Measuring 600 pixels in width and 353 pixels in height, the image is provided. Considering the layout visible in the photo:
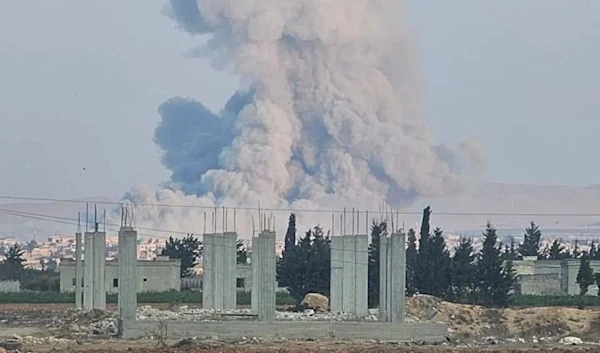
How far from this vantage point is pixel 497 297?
50531 mm

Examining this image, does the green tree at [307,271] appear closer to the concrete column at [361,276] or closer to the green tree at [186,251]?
the concrete column at [361,276]

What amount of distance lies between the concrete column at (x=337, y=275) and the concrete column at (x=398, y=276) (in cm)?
661

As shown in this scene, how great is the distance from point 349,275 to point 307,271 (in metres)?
17.3

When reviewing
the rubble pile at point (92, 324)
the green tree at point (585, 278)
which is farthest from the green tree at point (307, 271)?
the rubble pile at point (92, 324)

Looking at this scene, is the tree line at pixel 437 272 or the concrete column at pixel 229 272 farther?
the tree line at pixel 437 272

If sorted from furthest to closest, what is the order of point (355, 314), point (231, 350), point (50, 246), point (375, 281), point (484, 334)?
point (50, 246)
point (375, 281)
point (355, 314)
point (484, 334)
point (231, 350)

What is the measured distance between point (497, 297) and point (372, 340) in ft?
72.4

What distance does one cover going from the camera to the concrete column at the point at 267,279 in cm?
3036

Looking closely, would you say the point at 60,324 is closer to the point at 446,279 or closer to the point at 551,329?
the point at 551,329

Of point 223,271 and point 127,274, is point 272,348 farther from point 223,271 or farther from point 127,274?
point 223,271

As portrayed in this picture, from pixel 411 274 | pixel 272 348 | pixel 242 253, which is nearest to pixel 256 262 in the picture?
pixel 272 348

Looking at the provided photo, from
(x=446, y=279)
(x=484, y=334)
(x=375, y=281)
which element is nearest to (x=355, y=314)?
(x=484, y=334)

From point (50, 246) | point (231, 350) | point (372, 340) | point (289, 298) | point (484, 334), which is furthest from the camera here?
point (50, 246)

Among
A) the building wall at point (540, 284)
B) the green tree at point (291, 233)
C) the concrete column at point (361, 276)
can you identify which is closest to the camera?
the concrete column at point (361, 276)
